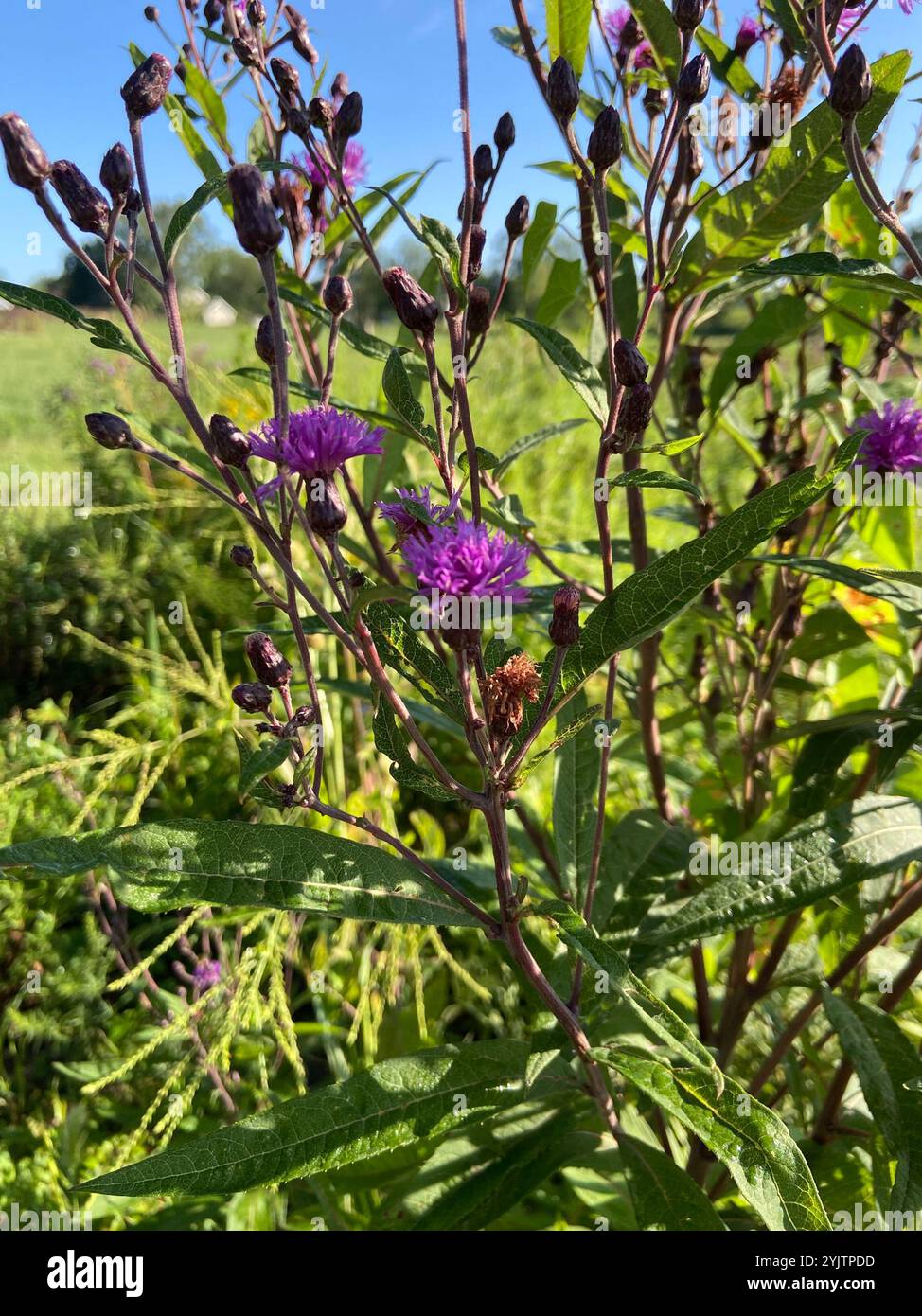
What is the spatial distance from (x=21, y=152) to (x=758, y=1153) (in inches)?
38.3

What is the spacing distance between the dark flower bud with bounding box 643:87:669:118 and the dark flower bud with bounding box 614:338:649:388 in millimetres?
512

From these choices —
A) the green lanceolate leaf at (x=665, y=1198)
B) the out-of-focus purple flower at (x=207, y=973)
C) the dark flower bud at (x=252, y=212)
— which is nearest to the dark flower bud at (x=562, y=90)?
the dark flower bud at (x=252, y=212)

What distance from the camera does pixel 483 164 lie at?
3.04ft

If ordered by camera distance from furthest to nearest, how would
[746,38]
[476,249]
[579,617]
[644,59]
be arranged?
[644,59] < [746,38] < [579,617] < [476,249]

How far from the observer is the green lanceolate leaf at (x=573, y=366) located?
0.79m

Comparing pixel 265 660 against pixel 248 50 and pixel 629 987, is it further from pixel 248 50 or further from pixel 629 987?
pixel 248 50

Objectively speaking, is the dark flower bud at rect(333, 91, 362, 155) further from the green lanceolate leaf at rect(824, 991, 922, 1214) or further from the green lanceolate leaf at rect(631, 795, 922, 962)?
the green lanceolate leaf at rect(824, 991, 922, 1214)

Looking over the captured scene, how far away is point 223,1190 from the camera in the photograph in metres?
0.75

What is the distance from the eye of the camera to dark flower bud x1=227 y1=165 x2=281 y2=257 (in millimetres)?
663

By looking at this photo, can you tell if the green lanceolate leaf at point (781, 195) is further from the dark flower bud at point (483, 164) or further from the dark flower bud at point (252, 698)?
the dark flower bud at point (252, 698)

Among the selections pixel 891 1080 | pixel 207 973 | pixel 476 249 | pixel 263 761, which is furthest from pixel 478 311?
pixel 207 973

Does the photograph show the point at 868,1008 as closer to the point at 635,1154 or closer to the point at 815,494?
the point at 635,1154

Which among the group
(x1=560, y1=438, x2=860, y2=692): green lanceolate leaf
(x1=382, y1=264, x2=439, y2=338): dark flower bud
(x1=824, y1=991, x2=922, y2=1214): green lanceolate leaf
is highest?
(x1=382, y1=264, x2=439, y2=338): dark flower bud

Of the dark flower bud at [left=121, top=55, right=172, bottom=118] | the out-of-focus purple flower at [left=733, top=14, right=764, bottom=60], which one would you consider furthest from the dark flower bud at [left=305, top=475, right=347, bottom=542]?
the out-of-focus purple flower at [left=733, top=14, right=764, bottom=60]
